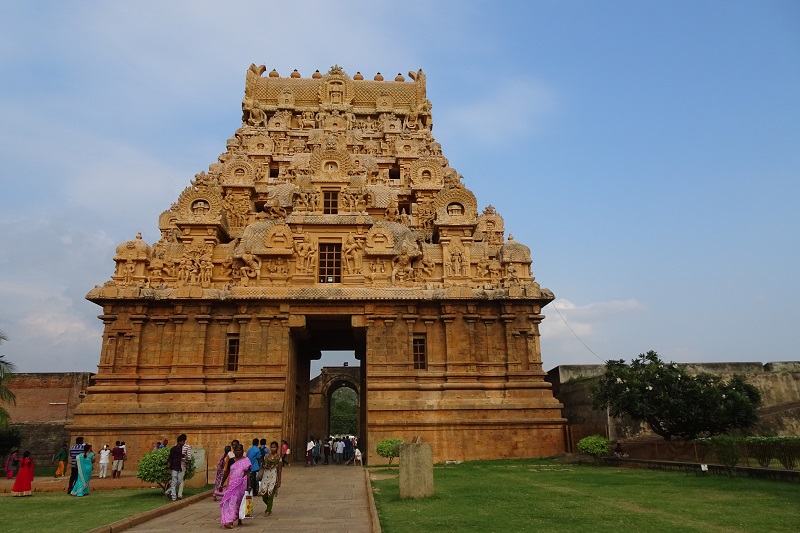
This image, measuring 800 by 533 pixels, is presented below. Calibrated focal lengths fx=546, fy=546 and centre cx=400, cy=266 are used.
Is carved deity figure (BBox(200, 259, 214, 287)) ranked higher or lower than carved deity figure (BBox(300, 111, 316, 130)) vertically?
lower

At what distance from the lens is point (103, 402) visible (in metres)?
21.6

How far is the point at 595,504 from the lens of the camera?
1080 centimetres

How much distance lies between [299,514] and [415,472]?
256cm

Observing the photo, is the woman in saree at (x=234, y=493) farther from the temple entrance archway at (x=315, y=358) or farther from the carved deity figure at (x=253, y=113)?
the carved deity figure at (x=253, y=113)

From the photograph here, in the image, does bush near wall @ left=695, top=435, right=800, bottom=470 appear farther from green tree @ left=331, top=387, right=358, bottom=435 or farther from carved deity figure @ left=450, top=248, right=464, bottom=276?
green tree @ left=331, top=387, right=358, bottom=435

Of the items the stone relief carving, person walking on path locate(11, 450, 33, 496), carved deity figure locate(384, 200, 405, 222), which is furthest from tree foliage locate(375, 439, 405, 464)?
carved deity figure locate(384, 200, 405, 222)

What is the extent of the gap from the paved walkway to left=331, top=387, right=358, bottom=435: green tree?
42074 mm

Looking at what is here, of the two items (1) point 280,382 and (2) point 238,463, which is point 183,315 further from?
(2) point 238,463

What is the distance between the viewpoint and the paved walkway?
30.5ft

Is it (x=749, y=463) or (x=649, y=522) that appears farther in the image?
(x=749, y=463)

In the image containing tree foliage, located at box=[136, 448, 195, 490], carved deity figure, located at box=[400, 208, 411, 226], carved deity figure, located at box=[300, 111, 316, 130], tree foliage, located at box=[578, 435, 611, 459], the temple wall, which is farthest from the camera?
carved deity figure, located at box=[300, 111, 316, 130]

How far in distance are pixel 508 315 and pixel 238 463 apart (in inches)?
627

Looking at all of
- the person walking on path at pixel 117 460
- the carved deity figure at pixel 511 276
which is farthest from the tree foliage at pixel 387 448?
the person walking on path at pixel 117 460

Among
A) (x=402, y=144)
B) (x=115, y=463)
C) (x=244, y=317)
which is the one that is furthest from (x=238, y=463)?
(x=402, y=144)
